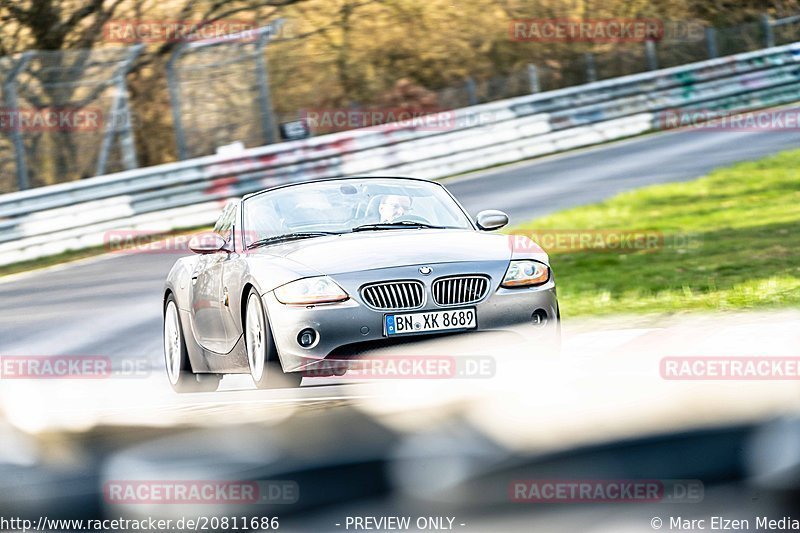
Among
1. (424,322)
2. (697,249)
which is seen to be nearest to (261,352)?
(424,322)

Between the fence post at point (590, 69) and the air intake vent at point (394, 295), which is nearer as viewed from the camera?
the air intake vent at point (394, 295)

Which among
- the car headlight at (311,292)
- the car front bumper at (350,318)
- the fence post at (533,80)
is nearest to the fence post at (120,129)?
the fence post at (533,80)

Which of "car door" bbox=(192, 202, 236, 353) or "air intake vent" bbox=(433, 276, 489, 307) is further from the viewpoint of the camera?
"car door" bbox=(192, 202, 236, 353)

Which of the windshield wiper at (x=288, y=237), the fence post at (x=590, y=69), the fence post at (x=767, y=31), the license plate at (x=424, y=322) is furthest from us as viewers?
the fence post at (x=767, y=31)

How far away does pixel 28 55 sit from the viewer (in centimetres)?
1994

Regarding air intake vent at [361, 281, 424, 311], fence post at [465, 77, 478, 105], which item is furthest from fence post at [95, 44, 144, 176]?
air intake vent at [361, 281, 424, 311]

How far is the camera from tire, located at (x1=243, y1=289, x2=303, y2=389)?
661cm

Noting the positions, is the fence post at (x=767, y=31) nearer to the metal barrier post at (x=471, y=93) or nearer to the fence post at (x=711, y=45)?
Answer: the fence post at (x=711, y=45)

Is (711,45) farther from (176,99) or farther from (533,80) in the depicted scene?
(176,99)

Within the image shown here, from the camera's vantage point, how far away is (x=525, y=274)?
681 centimetres

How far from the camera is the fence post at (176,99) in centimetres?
2070

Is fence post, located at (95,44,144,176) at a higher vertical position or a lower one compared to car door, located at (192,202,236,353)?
lower

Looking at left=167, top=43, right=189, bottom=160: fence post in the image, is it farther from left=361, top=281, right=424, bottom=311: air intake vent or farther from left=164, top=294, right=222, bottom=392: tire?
left=361, top=281, right=424, bottom=311: air intake vent

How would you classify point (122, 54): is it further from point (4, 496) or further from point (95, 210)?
point (4, 496)
